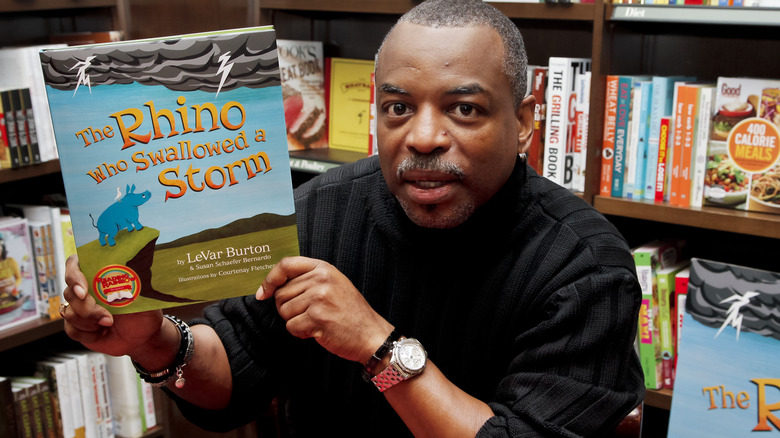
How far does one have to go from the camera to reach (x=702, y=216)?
1734mm

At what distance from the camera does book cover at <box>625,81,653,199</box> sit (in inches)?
71.5

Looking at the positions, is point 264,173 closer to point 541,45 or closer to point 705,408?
point 705,408

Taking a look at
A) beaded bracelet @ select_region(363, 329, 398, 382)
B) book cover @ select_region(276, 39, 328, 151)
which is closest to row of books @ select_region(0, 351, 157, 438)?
book cover @ select_region(276, 39, 328, 151)

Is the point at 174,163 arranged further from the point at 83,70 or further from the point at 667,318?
Result: the point at 667,318

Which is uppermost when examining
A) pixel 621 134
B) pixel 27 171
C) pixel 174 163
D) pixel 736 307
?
pixel 174 163

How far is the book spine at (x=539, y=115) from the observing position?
1.96 m

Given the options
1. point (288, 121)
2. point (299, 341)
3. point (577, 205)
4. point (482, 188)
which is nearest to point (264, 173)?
point (482, 188)

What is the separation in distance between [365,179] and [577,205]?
0.39 m

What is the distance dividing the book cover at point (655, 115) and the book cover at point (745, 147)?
114 millimetres

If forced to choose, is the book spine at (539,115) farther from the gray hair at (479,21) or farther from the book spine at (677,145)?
the gray hair at (479,21)

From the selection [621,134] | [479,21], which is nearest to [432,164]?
[479,21]

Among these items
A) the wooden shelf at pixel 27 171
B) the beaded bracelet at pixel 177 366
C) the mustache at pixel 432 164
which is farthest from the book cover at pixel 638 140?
the wooden shelf at pixel 27 171

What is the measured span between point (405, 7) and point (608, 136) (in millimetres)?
671

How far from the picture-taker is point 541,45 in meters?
2.32
